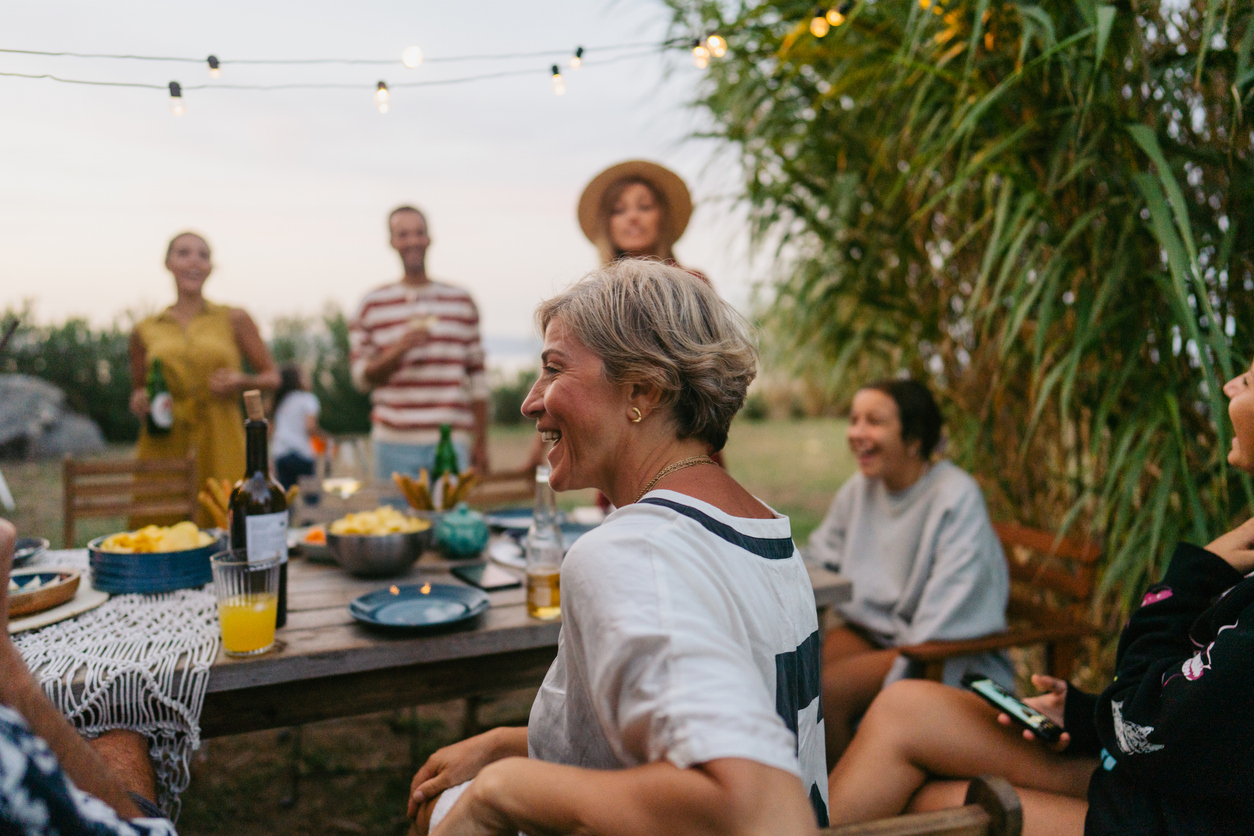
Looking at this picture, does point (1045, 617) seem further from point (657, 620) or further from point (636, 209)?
point (657, 620)

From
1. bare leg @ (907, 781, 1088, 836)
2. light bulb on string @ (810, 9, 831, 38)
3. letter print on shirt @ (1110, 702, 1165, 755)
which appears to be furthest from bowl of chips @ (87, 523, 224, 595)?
light bulb on string @ (810, 9, 831, 38)

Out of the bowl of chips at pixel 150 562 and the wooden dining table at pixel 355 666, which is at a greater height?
the bowl of chips at pixel 150 562

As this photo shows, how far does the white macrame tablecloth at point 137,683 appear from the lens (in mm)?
1105

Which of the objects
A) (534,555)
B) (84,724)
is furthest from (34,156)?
(534,555)

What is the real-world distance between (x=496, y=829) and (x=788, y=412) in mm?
12851

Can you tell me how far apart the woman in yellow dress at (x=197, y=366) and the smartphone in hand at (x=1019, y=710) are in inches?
95.7

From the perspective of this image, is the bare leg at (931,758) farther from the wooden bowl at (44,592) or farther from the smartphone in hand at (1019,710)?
the wooden bowl at (44,592)

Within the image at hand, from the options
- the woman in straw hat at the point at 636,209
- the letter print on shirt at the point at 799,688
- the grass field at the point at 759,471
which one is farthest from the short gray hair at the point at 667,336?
the grass field at the point at 759,471

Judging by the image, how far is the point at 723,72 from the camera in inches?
125

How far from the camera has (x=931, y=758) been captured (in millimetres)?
1384

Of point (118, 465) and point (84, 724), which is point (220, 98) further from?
point (84, 724)

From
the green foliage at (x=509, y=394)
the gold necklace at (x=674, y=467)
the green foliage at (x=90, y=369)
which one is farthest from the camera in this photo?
the green foliage at (x=509, y=394)

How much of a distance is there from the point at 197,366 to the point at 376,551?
5.48 ft

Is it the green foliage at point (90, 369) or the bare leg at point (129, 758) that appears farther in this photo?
the green foliage at point (90, 369)
